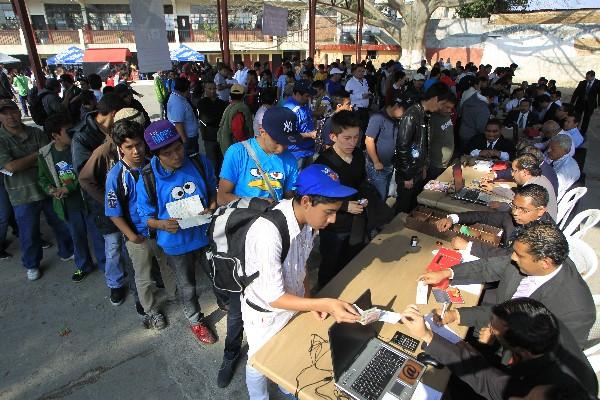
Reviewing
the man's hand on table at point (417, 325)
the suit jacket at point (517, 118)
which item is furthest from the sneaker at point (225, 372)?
the suit jacket at point (517, 118)

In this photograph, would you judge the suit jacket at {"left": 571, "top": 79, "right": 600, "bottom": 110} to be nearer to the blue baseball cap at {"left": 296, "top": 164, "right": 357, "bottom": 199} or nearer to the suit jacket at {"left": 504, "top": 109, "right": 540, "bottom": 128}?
the suit jacket at {"left": 504, "top": 109, "right": 540, "bottom": 128}

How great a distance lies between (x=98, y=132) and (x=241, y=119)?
1980 millimetres

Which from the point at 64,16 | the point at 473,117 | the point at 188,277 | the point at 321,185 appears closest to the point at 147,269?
the point at 188,277

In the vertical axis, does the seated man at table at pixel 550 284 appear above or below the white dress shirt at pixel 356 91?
below

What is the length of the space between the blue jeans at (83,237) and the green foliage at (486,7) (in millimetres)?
31762

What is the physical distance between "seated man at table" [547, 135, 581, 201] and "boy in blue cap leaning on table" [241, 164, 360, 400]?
387 centimetres

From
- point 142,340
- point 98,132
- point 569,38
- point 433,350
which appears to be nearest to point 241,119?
point 98,132

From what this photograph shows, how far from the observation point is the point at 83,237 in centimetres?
387

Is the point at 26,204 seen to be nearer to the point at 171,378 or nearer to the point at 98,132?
the point at 98,132

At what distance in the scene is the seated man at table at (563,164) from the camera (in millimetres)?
4418

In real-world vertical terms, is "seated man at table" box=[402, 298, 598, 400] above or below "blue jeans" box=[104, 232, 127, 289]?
above

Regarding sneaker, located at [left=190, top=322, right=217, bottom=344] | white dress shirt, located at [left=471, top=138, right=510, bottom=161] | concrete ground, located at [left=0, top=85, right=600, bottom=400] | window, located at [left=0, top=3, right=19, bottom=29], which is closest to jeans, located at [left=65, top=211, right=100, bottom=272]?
concrete ground, located at [left=0, top=85, right=600, bottom=400]

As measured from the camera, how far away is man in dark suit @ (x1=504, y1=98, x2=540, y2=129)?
7.62 metres

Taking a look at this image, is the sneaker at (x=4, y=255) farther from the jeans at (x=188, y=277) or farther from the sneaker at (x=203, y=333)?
the sneaker at (x=203, y=333)
